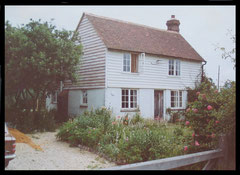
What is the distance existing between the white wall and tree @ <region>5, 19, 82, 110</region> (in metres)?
2.08

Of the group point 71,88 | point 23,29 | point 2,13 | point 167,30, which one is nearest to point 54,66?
point 23,29

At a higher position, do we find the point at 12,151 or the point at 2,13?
the point at 2,13

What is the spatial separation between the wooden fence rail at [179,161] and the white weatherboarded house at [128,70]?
990cm

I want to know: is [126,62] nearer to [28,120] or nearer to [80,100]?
[80,100]

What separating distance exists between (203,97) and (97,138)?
3.67m

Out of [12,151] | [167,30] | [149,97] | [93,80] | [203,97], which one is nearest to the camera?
[12,151]

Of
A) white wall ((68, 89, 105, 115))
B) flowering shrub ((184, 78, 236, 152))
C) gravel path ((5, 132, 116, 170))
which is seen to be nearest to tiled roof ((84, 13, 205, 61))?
white wall ((68, 89, 105, 115))

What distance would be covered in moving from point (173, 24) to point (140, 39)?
6013 millimetres

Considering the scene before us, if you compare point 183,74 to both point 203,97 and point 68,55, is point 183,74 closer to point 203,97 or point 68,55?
point 68,55

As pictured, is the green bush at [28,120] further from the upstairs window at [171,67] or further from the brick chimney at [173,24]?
the brick chimney at [173,24]

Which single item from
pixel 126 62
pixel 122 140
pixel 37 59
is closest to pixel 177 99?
pixel 126 62

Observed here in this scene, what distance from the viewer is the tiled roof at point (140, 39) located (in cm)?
1580

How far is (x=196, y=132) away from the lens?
6.65m

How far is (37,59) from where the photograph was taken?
1000 cm
